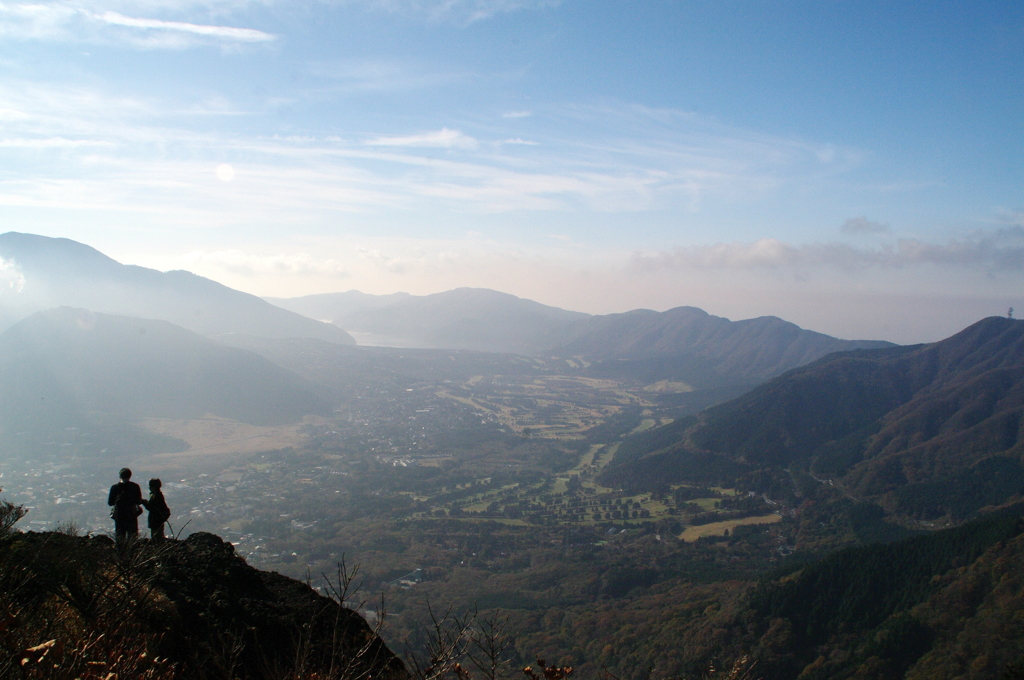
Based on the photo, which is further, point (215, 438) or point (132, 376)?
point (132, 376)

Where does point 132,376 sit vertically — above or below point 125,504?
below

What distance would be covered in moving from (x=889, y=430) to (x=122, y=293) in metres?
170

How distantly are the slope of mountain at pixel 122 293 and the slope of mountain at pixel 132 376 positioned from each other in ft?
102

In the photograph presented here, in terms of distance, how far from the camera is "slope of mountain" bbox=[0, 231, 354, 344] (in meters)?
128

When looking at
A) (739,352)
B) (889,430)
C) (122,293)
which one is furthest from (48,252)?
(739,352)

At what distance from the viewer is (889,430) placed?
74.7 meters

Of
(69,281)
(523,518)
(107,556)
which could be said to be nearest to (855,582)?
(523,518)

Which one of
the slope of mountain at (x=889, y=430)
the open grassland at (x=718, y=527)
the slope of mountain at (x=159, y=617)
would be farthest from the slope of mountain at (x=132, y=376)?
the slope of mountain at (x=159, y=617)

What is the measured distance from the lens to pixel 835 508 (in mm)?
59062

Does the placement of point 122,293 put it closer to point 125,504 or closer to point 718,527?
point 718,527

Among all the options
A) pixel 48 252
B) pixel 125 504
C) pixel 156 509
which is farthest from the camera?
pixel 48 252

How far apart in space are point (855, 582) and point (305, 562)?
32.8 m

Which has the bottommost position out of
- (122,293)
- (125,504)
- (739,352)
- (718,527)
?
(718,527)

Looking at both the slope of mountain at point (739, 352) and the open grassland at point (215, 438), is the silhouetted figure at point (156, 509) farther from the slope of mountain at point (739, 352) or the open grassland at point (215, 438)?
the slope of mountain at point (739, 352)
